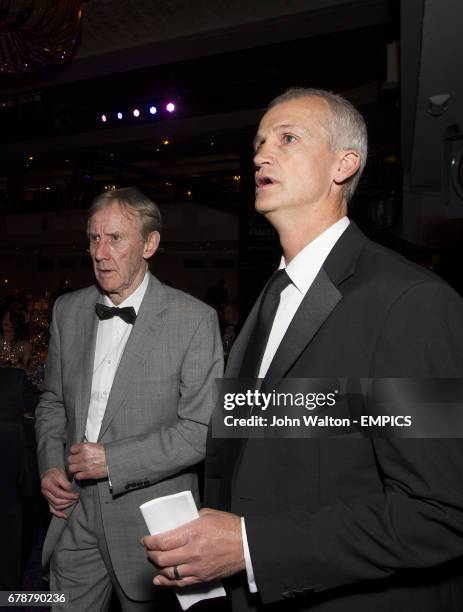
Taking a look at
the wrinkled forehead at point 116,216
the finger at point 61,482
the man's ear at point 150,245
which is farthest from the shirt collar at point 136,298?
the finger at point 61,482

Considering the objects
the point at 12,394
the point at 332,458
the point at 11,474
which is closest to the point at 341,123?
the point at 332,458

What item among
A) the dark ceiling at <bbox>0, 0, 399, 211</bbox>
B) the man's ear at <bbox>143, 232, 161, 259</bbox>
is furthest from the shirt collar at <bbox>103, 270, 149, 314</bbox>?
the dark ceiling at <bbox>0, 0, 399, 211</bbox>

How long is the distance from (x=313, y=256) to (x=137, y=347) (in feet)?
2.86

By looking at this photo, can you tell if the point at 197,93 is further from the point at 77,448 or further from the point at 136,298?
the point at 77,448

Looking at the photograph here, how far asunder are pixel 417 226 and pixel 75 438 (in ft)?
32.1

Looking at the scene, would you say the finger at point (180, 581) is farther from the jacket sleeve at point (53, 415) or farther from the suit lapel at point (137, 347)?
the jacket sleeve at point (53, 415)

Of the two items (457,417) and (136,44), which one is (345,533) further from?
(136,44)

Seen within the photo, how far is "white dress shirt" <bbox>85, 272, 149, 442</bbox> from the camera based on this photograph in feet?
6.12

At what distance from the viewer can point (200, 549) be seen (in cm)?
88

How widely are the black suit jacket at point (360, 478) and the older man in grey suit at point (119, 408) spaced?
2.23 ft

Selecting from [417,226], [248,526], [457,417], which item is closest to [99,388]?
[248,526]

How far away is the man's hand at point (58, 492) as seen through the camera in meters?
1.81

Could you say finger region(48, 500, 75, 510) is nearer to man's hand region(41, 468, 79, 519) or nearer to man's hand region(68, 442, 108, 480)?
man's hand region(41, 468, 79, 519)

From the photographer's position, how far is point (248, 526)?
910 millimetres
